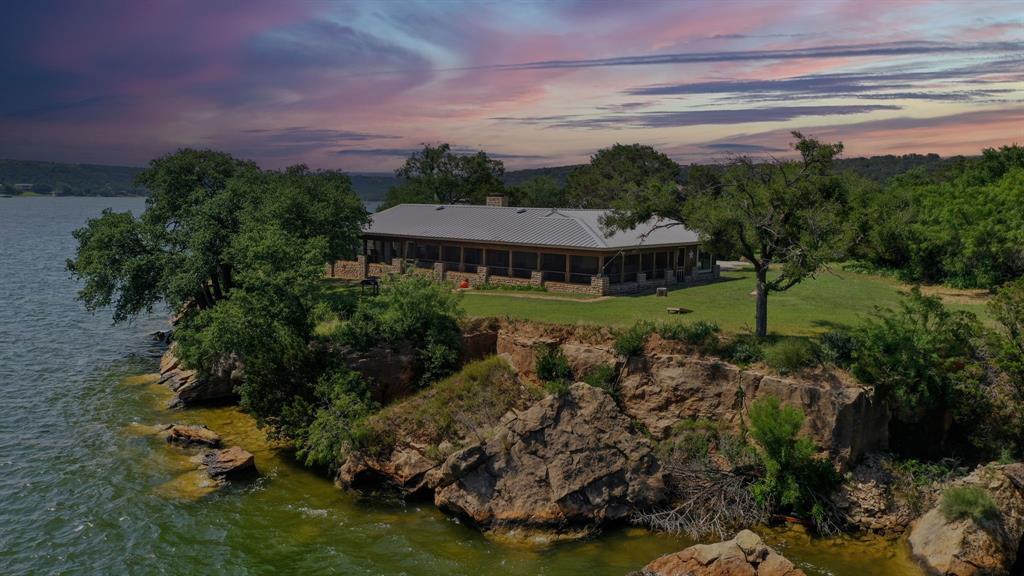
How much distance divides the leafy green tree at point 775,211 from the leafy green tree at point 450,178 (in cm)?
5599

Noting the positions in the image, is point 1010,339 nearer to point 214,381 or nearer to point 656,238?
point 656,238

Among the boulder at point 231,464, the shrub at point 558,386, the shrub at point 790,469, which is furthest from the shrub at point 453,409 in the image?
the shrub at point 790,469

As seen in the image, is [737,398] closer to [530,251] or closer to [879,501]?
[879,501]

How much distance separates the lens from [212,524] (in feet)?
69.1

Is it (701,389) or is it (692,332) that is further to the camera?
(692,332)

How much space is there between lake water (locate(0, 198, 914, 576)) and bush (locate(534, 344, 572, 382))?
6.97 meters

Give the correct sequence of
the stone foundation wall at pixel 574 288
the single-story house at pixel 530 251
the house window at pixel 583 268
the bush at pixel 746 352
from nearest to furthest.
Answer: the bush at pixel 746 352 < the stone foundation wall at pixel 574 288 < the single-story house at pixel 530 251 < the house window at pixel 583 268

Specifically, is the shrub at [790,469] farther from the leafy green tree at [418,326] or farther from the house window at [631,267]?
the house window at [631,267]

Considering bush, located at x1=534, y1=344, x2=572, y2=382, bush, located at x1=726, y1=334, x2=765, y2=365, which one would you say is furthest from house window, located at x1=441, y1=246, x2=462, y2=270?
bush, located at x1=726, y1=334, x2=765, y2=365

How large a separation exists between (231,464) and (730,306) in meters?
23.8

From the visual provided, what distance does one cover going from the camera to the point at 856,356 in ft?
78.5

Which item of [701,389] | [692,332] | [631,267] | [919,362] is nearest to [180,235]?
[631,267]

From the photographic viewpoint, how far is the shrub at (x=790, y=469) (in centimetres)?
2117

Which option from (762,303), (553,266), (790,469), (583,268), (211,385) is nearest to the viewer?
(790,469)
